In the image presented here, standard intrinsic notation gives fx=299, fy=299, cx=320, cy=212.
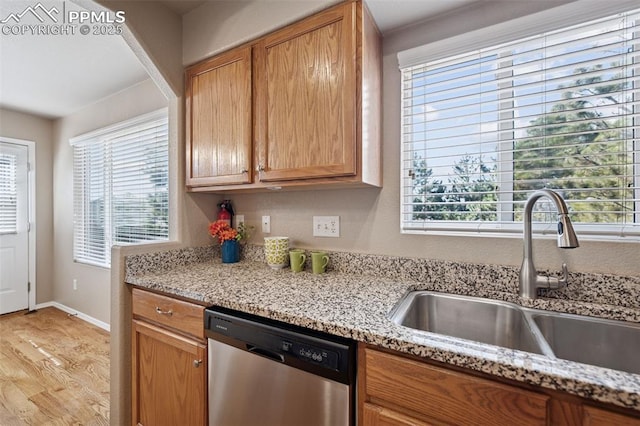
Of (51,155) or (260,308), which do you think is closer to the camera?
(260,308)

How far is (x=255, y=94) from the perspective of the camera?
1.54 metres

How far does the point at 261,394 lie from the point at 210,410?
0.31 metres

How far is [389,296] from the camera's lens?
117 cm

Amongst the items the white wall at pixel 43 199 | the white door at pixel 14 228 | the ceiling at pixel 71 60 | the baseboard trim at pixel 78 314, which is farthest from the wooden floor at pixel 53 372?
the ceiling at pixel 71 60

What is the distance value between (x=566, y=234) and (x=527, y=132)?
0.52 m

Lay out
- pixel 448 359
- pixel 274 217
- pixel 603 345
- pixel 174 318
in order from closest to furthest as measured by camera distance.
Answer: pixel 448 359 → pixel 603 345 → pixel 174 318 → pixel 274 217

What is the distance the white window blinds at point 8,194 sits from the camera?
3441mm

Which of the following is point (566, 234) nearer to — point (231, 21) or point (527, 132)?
point (527, 132)

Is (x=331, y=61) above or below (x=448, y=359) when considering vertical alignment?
above

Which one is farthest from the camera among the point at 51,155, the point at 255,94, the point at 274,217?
the point at 51,155

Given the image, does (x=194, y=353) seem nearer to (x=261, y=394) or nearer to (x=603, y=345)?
(x=261, y=394)

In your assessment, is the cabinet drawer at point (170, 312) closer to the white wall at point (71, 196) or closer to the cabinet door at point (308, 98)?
the cabinet door at point (308, 98)

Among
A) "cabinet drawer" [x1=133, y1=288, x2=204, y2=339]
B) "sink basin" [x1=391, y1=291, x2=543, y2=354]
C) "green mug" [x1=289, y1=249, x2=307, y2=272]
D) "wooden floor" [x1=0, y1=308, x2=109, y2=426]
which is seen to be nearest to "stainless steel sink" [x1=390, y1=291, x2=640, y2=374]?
"sink basin" [x1=391, y1=291, x2=543, y2=354]

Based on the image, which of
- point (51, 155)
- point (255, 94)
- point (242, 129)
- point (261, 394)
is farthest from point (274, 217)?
point (51, 155)
